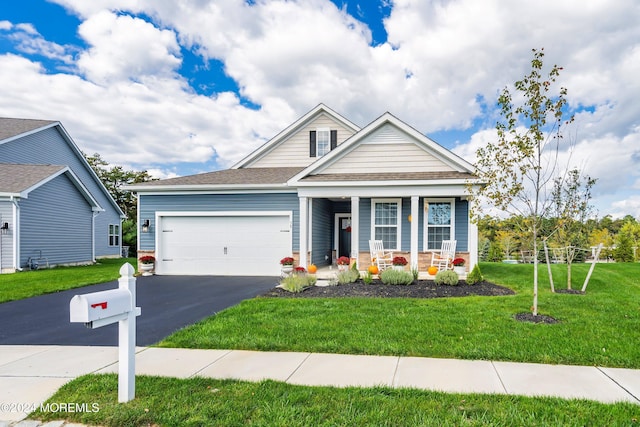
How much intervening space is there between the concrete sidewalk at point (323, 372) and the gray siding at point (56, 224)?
46.3 ft

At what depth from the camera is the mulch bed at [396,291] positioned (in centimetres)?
935

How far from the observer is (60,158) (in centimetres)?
2317

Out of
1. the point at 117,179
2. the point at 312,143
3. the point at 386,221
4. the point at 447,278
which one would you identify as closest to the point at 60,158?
the point at 117,179

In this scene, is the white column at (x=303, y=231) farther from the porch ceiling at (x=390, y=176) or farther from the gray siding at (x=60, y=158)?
the gray siding at (x=60, y=158)

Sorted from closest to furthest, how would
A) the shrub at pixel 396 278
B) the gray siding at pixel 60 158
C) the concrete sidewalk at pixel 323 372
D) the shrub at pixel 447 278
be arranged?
the concrete sidewalk at pixel 323 372, the shrub at pixel 447 278, the shrub at pixel 396 278, the gray siding at pixel 60 158

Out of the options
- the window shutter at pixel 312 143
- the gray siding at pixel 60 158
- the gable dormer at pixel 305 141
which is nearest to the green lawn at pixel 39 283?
the gable dormer at pixel 305 141

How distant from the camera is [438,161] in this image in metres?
12.8

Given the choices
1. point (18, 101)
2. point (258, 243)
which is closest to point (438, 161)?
point (258, 243)

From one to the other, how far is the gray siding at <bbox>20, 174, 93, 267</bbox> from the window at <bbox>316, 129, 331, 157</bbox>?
12540 mm

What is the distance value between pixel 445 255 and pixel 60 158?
75.0 ft

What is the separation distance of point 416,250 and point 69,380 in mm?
9853

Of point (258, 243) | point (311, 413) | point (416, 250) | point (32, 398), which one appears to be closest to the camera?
point (311, 413)

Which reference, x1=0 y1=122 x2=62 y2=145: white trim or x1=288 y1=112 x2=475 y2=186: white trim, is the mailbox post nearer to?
x1=288 y1=112 x2=475 y2=186: white trim

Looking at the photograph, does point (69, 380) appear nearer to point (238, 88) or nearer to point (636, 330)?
point (636, 330)
